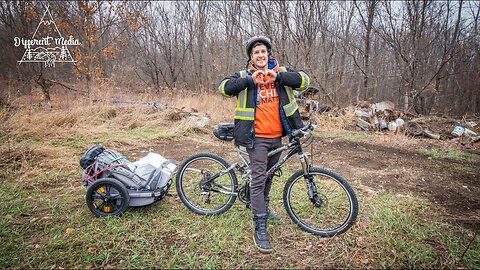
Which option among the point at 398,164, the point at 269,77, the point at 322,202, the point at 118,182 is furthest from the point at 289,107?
the point at 398,164

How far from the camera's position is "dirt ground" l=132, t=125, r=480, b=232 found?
12.3 ft

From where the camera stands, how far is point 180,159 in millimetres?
5289

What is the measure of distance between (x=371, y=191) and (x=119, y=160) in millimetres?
3468

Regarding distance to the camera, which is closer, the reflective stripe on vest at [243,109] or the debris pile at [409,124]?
the reflective stripe on vest at [243,109]

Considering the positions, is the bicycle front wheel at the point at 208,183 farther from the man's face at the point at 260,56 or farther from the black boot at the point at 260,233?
the man's face at the point at 260,56

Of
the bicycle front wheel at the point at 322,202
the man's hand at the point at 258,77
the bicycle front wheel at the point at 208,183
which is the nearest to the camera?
the man's hand at the point at 258,77

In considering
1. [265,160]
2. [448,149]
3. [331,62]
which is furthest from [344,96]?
[265,160]

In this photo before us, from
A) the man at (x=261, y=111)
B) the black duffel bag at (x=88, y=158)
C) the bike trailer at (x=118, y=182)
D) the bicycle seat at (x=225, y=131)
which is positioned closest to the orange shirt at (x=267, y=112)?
the man at (x=261, y=111)

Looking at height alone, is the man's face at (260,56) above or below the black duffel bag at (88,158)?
above

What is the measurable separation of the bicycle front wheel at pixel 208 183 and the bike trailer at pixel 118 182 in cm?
25

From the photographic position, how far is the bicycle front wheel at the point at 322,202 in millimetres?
2697

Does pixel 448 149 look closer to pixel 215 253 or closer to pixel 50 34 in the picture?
pixel 215 253

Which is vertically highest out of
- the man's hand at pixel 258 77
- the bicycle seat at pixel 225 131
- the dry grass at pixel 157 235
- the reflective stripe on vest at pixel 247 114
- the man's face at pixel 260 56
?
the man's face at pixel 260 56

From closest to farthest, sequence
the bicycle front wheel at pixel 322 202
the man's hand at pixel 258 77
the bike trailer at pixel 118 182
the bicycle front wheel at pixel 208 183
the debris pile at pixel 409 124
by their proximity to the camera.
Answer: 1. the man's hand at pixel 258 77
2. the bicycle front wheel at pixel 322 202
3. the bike trailer at pixel 118 182
4. the bicycle front wheel at pixel 208 183
5. the debris pile at pixel 409 124
